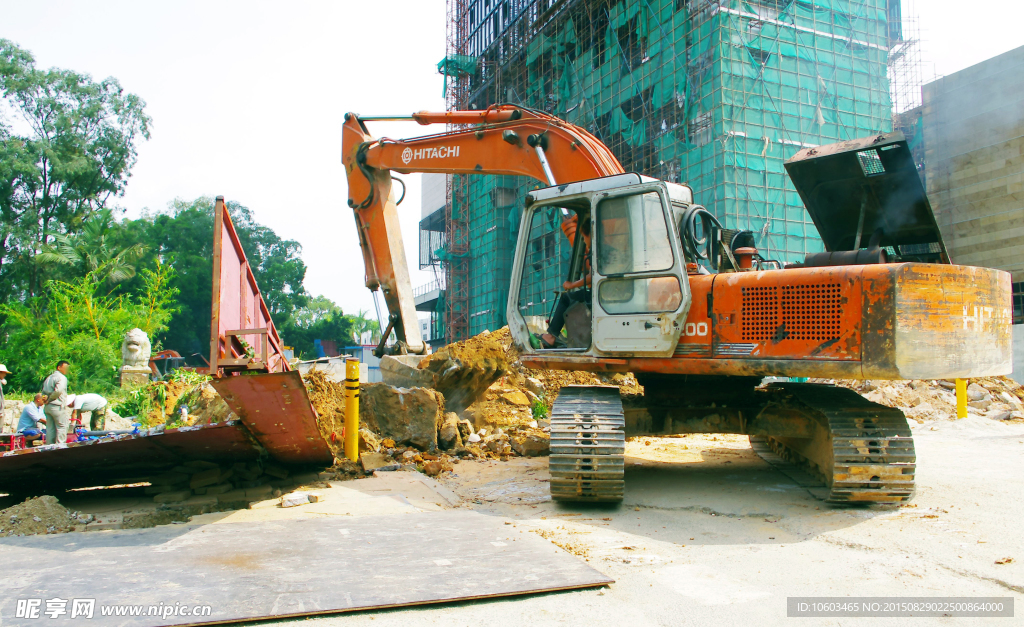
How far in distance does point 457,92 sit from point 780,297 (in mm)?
38159

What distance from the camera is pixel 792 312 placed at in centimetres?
509

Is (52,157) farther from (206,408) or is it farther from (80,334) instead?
(206,408)

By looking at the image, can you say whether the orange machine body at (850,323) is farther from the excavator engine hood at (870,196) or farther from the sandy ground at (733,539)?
the sandy ground at (733,539)

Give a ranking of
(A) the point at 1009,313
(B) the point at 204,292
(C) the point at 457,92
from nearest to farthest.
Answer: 1. (A) the point at 1009,313
2. (C) the point at 457,92
3. (B) the point at 204,292

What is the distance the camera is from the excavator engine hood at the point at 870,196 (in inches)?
235

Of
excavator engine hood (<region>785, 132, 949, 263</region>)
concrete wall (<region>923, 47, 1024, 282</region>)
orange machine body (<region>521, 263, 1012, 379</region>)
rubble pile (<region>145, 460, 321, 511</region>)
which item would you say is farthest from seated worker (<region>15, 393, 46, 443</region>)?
concrete wall (<region>923, 47, 1024, 282</region>)

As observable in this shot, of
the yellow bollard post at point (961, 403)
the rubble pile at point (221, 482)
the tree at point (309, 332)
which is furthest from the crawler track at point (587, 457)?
the tree at point (309, 332)

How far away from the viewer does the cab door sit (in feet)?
17.9

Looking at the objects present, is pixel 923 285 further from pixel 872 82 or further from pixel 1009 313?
pixel 872 82

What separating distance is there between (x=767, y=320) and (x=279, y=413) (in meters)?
4.06

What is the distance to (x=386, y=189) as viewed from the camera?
942cm

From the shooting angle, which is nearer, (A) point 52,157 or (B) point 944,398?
(B) point 944,398

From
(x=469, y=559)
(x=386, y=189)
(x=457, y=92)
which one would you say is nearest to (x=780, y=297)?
(x=469, y=559)

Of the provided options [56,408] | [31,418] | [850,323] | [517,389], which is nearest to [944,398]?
[517,389]
